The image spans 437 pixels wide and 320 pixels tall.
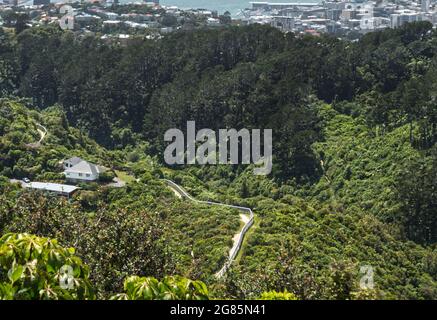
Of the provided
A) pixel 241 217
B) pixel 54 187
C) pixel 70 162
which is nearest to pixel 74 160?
pixel 70 162

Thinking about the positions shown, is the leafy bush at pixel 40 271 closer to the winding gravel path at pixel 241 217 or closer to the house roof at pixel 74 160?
the winding gravel path at pixel 241 217

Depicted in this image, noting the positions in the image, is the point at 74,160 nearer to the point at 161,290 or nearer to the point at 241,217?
the point at 241,217

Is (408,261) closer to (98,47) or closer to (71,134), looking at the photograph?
(71,134)

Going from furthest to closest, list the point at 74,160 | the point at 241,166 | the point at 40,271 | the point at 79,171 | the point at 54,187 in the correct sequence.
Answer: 1. the point at 241,166
2. the point at 74,160
3. the point at 79,171
4. the point at 54,187
5. the point at 40,271

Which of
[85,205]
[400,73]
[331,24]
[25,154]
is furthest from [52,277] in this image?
[331,24]

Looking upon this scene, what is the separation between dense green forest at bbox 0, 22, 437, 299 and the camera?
28.1 ft

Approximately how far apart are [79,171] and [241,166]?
708 centimetres

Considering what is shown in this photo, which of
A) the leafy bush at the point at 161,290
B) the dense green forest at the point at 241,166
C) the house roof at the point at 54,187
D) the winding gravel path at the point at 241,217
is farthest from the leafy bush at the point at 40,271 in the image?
the house roof at the point at 54,187

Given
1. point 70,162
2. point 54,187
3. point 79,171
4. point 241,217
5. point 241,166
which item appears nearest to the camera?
point 241,217

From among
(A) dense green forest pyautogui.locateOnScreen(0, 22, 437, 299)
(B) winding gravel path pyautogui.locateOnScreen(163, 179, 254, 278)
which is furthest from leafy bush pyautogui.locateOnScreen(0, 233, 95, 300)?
(B) winding gravel path pyautogui.locateOnScreen(163, 179, 254, 278)

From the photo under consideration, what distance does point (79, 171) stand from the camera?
782 inches

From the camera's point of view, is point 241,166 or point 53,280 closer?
point 53,280

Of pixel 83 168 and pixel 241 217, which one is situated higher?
pixel 83 168

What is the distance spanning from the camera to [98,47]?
36812 mm
